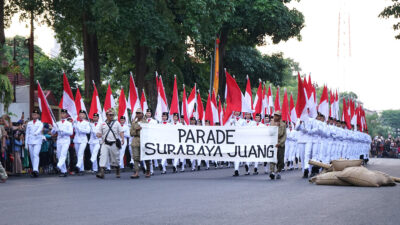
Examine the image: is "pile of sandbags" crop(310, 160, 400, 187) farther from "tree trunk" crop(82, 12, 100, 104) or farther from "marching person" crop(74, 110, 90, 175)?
"tree trunk" crop(82, 12, 100, 104)

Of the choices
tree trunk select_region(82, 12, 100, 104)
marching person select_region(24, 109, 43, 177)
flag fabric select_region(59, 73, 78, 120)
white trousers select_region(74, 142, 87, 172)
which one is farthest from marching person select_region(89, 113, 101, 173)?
tree trunk select_region(82, 12, 100, 104)

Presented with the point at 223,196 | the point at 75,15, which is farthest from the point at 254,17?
the point at 223,196

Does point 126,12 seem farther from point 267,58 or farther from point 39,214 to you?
point 267,58

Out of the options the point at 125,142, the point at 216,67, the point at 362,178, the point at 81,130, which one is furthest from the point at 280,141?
the point at 216,67

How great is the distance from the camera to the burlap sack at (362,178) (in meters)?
13.9

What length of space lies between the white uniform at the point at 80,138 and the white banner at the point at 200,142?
2697 millimetres

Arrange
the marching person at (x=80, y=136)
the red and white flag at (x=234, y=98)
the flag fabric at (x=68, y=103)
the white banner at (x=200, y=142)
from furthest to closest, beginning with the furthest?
the red and white flag at (x=234, y=98) → the flag fabric at (x=68, y=103) → the marching person at (x=80, y=136) → the white banner at (x=200, y=142)

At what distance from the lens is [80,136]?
20391mm

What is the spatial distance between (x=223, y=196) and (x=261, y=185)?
3.04 meters

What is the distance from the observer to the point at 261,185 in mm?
14523

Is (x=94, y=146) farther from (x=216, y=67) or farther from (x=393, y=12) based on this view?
(x=216, y=67)

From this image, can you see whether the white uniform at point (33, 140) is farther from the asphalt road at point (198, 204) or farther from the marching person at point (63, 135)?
the asphalt road at point (198, 204)

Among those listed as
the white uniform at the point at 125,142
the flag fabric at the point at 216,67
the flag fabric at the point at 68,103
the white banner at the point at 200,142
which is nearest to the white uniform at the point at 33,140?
the flag fabric at the point at 68,103

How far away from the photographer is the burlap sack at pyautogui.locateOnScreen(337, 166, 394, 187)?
1389 centimetres
